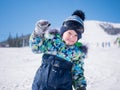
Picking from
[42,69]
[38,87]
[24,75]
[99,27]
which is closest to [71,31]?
[42,69]

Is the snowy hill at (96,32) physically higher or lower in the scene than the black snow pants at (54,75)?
higher

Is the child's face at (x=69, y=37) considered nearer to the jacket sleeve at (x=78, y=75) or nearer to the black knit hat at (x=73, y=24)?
the black knit hat at (x=73, y=24)

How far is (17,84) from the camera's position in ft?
23.3

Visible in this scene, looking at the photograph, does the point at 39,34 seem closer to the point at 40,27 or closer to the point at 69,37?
the point at 40,27

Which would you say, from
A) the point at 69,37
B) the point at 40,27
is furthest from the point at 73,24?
the point at 40,27

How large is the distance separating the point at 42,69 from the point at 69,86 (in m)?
0.39

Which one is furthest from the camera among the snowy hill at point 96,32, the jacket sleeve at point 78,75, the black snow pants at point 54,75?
the snowy hill at point 96,32

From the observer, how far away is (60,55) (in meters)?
3.30

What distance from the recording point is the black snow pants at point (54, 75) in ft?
10.2

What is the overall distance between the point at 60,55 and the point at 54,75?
305 mm

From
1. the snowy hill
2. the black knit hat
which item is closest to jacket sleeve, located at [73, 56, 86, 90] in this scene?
the black knit hat

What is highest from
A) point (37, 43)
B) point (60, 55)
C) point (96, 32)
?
point (96, 32)

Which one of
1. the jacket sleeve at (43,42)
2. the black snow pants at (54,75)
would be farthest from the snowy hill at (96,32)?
the black snow pants at (54,75)

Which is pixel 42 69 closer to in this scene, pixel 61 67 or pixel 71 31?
pixel 61 67
